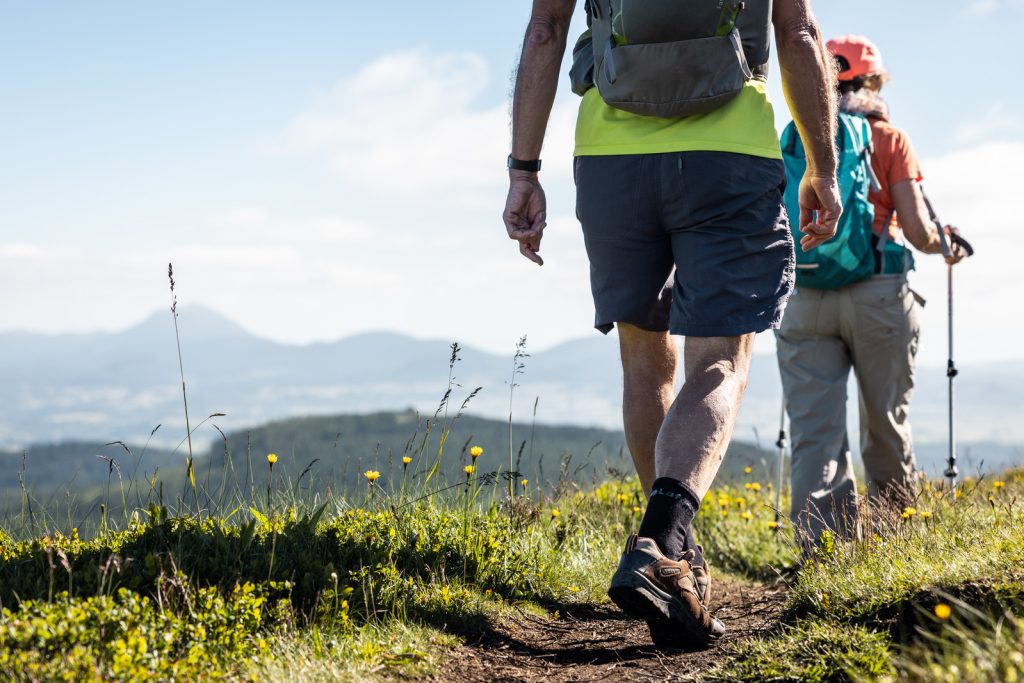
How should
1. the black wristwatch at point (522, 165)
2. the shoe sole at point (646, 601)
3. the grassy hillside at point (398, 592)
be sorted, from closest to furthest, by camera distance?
the grassy hillside at point (398, 592) < the shoe sole at point (646, 601) < the black wristwatch at point (522, 165)

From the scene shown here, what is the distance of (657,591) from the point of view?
2.67 metres

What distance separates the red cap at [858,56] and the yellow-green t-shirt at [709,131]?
2.24 meters

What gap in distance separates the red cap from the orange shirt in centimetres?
31

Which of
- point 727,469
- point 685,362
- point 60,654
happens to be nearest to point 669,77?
point 685,362

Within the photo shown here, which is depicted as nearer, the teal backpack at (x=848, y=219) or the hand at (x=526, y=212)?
A: the hand at (x=526, y=212)

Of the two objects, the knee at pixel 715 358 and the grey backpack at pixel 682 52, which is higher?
the grey backpack at pixel 682 52

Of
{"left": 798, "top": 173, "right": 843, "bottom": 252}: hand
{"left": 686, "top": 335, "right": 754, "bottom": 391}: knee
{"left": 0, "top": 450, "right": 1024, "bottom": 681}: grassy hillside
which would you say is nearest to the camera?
{"left": 0, "top": 450, "right": 1024, "bottom": 681}: grassy hillside

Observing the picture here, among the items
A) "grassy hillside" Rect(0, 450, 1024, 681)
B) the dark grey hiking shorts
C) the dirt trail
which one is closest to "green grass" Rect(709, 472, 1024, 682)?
"grassy hillside" Rect(0, 450, 1024, 681)

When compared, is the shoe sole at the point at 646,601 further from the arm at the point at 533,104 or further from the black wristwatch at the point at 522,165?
the black wristwatch at the point at 522,165

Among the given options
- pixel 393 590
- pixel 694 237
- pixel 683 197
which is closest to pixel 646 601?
pixel 393 590

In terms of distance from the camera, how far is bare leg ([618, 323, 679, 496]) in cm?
329

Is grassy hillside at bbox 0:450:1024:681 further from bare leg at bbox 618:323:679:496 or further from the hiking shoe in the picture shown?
bare leg at bbox 618:323:679:496

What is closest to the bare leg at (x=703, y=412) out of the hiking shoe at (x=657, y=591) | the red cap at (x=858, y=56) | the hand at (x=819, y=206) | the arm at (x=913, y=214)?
the hiking shoe at (x=657, y=591)

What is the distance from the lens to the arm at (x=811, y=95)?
119 inches
